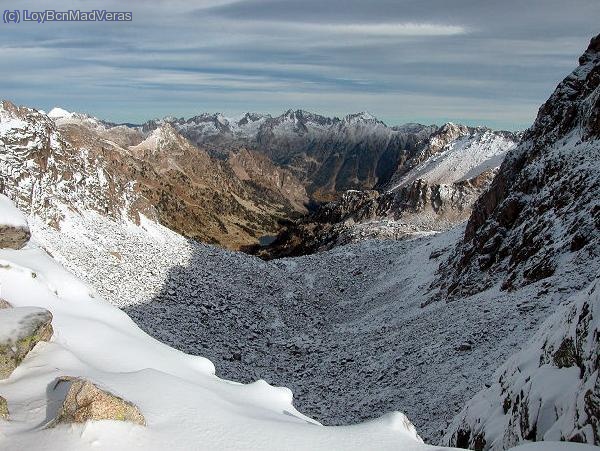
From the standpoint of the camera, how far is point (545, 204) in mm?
32188

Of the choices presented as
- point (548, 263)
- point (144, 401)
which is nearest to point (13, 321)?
point (144, 401)

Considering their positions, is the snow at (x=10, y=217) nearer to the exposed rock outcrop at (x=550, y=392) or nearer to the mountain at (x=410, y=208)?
the exposed rock outcrop at (x=550, y=392)

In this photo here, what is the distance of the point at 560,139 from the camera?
129 feet

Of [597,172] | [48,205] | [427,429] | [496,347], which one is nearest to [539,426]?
[427,429]

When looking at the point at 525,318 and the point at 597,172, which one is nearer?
the point at 525,318

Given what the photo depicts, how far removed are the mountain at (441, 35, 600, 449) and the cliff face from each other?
3.5 inches

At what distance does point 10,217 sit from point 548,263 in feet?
84.8

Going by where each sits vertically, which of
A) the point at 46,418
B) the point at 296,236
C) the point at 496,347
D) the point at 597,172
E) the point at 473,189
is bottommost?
the point at 296,236

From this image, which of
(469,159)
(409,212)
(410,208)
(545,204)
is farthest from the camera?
(469,159)

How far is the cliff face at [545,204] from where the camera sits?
2667 centimetres

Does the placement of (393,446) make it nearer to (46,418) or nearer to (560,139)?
(46,418)

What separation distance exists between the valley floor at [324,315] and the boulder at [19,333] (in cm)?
1399

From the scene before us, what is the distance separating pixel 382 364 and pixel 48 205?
3076 cm

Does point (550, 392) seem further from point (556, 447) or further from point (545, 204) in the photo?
point (545, 204)
